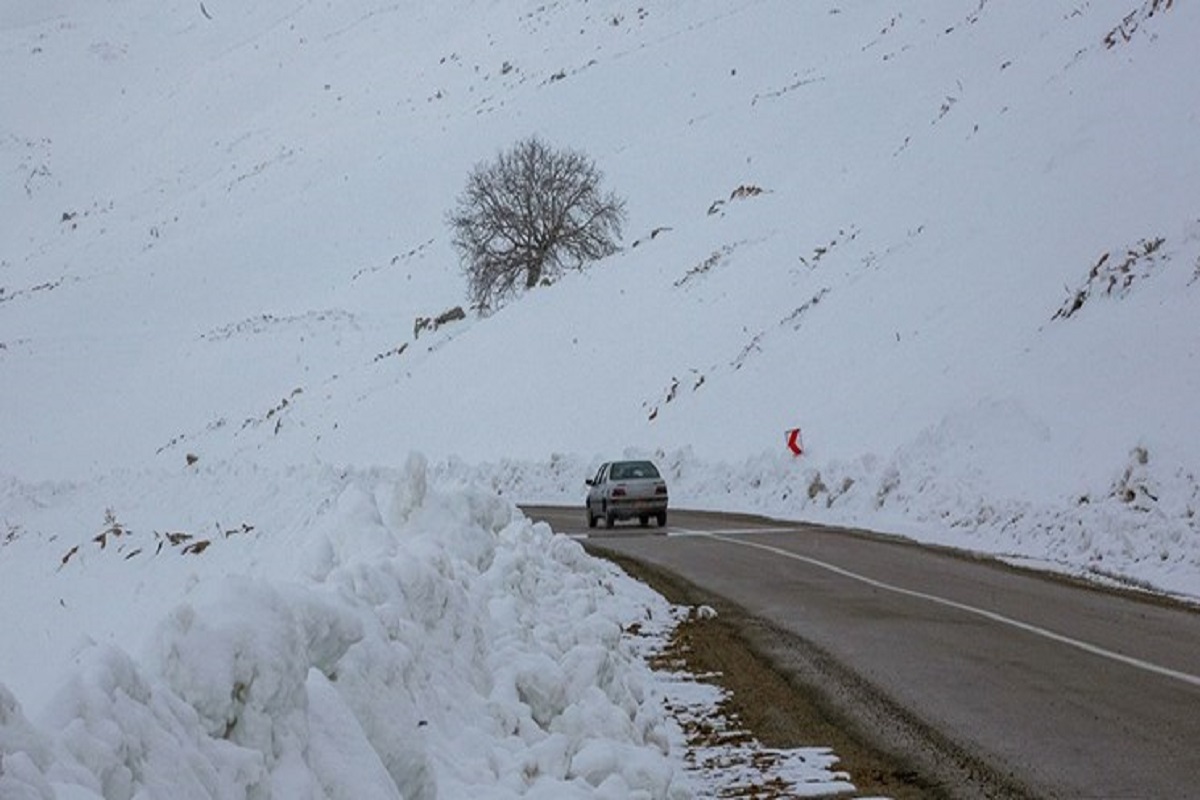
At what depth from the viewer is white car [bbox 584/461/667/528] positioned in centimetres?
2864

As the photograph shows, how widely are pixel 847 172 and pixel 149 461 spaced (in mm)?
28784

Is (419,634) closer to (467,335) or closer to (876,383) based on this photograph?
(876,383)

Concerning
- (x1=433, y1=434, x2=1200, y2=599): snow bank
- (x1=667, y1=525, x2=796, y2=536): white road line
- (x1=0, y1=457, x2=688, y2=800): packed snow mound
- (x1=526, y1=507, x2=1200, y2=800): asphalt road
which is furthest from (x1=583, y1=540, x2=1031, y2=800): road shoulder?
(x1=667, y1=525, x2=796, y2=536): white road line

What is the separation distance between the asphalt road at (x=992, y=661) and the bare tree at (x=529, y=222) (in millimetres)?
42788

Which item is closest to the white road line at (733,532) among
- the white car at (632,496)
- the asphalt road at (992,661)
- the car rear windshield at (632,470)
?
the white car at (632,496)

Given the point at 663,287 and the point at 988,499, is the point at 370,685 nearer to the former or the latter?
the point at 988,499

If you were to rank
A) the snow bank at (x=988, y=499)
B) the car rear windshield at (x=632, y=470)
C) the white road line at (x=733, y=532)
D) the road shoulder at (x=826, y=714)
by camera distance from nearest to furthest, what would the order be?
the road shoulder at (x=826, y=714)
the snow bank at (x=988, y=499)
the white road line at (x=733, y=532)
the car rear windshield at (x=632, y=470)

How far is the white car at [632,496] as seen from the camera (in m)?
28.6

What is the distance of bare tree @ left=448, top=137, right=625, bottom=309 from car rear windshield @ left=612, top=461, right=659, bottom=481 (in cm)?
3193

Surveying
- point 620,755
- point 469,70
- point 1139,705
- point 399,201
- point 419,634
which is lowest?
point 1139,705

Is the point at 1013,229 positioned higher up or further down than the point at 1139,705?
higher up

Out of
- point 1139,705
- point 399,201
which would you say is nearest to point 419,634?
point 1139,705

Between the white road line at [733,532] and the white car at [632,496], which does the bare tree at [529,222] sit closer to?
the white car at [632,496]

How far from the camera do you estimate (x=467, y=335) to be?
2180 inches
